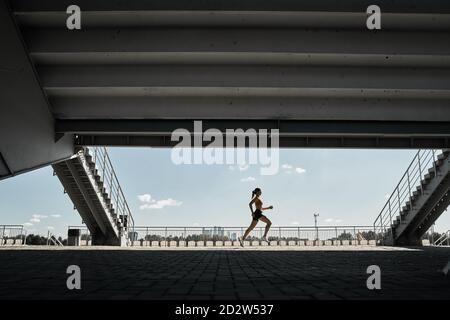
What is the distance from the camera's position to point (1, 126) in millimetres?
9766

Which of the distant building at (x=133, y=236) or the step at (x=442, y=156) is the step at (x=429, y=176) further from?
the distant building at (x=133, y=236)

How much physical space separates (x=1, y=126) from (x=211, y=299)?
26.8 ft

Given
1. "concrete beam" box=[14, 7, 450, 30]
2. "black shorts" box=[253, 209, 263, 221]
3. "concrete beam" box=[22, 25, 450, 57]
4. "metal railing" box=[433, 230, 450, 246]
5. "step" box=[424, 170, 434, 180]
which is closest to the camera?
"concrete beam" box=[14, 7, 450, 30]

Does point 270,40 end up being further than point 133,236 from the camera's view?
No

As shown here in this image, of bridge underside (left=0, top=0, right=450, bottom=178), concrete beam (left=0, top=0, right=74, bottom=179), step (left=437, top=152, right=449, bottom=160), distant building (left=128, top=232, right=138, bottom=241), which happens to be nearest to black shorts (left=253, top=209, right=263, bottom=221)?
bridge underside (left=0, top=0, right=450, bottom=178)

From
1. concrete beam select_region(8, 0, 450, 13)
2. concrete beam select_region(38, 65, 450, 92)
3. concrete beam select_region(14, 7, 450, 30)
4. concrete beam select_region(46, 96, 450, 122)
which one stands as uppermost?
concrete beam select_region(14, 7, 450, 30)

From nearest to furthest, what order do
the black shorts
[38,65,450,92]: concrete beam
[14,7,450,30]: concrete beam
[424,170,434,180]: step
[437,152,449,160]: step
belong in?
[14,7,450,30]: concrete beam → [38,65,450,92]: concrete beam → the black shorts → [437,152,449,160]: step → [424,170,434,180]: step

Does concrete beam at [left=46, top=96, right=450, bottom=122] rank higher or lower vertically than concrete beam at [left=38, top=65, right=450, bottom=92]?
lower

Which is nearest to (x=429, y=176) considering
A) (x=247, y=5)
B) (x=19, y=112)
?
(x=247, y=5)

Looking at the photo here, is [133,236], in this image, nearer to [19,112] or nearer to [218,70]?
[19,112]

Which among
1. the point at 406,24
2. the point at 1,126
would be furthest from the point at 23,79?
the point at 406,24

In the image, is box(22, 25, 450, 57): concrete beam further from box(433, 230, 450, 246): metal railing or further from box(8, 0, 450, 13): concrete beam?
box(433, 230, 450, 246): metal railing

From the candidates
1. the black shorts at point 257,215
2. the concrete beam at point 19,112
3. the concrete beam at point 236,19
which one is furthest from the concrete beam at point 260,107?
the black shorts at point 257,215
